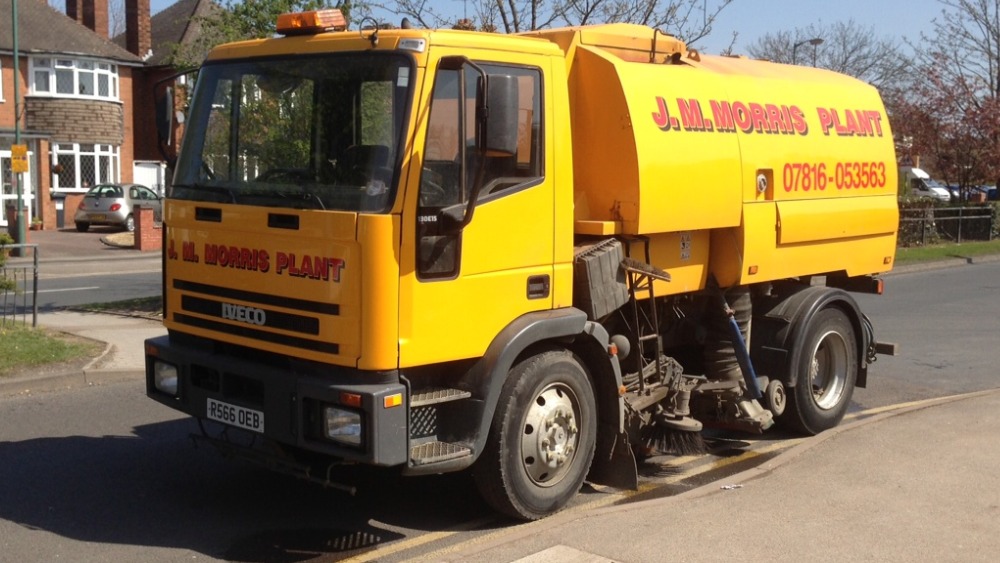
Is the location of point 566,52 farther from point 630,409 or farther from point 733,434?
point 733,434

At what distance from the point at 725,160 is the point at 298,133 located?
9.96 feet

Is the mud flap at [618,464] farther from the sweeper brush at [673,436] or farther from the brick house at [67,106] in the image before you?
the brick house at [67,106]

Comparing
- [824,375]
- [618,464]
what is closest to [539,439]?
[618,464]

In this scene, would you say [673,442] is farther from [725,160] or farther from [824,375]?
[725,160]

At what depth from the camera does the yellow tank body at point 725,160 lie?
264 inches

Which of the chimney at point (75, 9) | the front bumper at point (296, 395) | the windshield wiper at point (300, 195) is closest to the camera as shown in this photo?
the front bumper at point (296, 395)

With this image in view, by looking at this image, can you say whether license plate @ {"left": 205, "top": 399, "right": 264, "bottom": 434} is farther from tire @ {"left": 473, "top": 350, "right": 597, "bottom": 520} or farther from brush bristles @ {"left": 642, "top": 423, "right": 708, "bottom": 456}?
brush bristles @ {"left": 642, "top": 423, "right": 708, "bottom": 456}

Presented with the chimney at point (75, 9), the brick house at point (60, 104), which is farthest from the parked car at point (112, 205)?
the chimney at point (75, 9)

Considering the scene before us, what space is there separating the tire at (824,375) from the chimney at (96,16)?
1628 inches

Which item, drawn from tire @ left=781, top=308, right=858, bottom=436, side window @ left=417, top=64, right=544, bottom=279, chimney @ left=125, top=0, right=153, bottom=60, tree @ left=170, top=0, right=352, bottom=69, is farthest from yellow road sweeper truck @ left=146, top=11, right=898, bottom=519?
chimney @ left=125, top=0, right=153, bottom=60

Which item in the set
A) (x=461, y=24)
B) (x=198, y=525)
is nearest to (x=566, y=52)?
(x=461, y=24)

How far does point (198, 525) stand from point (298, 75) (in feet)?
8.43

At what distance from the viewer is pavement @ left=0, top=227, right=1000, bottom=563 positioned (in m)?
5.50

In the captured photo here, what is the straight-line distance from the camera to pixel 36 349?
10.5 m
